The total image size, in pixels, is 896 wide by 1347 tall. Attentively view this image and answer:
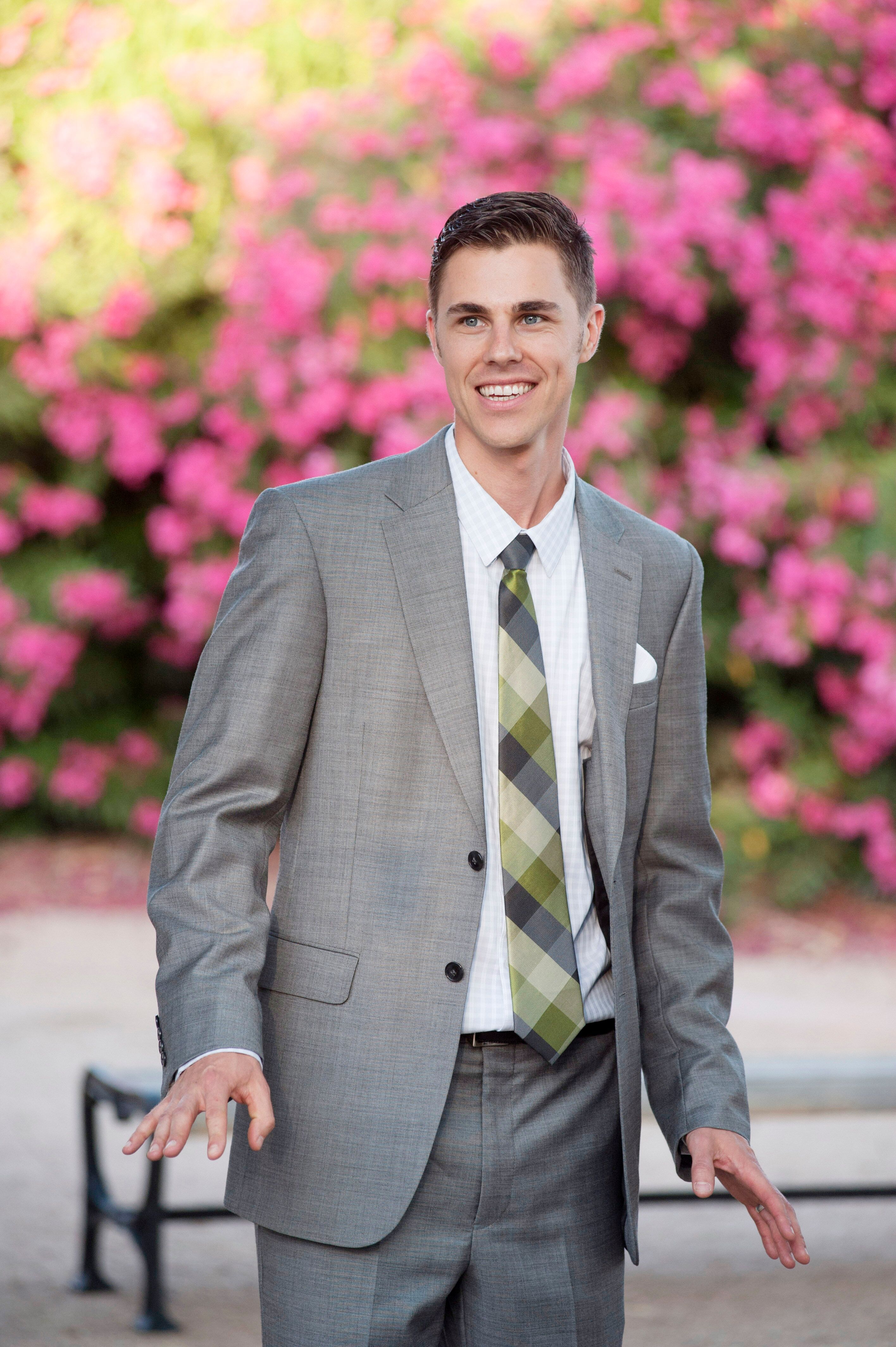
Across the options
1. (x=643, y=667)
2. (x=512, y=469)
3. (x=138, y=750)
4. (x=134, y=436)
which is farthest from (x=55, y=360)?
(x=643, y=667)

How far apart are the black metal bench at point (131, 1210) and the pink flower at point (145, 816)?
4.52 meters

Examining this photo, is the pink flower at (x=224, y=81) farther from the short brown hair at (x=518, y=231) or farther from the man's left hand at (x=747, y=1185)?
the man's left hand at (x=747, y=1185)

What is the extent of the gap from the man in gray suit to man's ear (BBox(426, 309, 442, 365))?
33mm

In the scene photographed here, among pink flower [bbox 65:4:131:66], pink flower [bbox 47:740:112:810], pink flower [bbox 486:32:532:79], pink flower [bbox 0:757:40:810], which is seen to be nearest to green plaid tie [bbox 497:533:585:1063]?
pink flower [bbox 486:32:532:79]

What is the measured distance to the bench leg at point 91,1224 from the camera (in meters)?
3.87

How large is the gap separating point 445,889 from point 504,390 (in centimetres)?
66

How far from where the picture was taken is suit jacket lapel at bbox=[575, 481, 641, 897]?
2000 mm

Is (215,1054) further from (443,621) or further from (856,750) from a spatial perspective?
(856,750)

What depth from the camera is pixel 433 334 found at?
217cm

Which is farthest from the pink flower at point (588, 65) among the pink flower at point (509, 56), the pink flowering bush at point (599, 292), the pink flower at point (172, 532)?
the pink flower at point (172, 532)

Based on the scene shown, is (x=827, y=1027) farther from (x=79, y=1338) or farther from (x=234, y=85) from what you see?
(x=234, y=85)

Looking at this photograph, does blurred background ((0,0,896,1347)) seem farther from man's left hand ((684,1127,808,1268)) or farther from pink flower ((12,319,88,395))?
man's left hand ((684,1127,808,1268))

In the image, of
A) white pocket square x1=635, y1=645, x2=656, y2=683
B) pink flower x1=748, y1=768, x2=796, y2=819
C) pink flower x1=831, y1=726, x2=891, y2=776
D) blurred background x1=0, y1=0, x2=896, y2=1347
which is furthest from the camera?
pink flower x1=748, y1=768, x2=796, y2=819

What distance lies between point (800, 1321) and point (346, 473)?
8.73 ft
